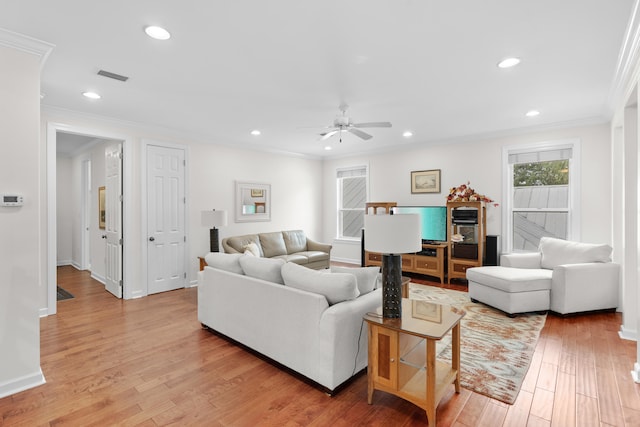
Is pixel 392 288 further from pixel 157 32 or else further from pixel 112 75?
pixel 112 75

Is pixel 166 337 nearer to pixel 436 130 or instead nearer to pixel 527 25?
pixel 527 25

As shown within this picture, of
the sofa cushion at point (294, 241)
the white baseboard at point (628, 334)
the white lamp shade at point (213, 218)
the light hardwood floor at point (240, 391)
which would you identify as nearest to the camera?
the light hardwood floor at point (240, 391)

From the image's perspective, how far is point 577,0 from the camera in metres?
1.96

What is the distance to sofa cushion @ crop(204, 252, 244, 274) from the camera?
318 cm

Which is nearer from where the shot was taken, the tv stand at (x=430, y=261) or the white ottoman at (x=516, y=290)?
the white ottoman at (x=516, y=290)

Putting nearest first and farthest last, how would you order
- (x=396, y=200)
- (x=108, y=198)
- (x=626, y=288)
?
1. (x=626, y=288)
2. (x=108, y=198)
3. (x=396, y=200)

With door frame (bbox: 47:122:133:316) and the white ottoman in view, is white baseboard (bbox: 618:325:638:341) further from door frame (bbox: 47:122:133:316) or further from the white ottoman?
door frame (bbox: 47:122:133:316)

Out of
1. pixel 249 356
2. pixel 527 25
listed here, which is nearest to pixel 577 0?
pixel 527 25

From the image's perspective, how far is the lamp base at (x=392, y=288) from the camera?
2.13 meters

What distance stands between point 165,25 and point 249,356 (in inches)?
107

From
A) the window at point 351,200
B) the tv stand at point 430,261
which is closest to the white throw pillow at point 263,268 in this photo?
the tv stand at point 430,261

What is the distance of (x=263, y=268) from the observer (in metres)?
2.87

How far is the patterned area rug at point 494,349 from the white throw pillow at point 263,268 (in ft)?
5.25

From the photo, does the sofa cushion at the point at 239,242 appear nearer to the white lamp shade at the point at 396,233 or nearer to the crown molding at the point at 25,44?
the crown molding at the point at 25,44
